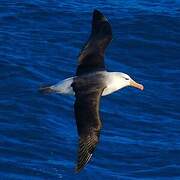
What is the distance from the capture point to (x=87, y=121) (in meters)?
11.3

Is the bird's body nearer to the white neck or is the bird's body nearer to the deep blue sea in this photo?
the white neck

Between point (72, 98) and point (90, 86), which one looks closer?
point (90, 86)

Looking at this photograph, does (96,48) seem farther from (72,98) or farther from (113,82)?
(72,98)

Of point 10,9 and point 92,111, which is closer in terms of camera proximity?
point 92,111

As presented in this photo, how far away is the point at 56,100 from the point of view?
54.5 ft

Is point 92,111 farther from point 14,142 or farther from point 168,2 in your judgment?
point 168,2

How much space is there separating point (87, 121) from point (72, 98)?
5371 millimetres

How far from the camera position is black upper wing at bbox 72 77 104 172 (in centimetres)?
1105

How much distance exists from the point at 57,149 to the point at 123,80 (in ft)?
9.30

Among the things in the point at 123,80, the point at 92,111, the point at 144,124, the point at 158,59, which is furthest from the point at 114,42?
the point at 92,111

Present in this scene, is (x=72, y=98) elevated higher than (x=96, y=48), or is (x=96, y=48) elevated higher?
(x=96, y=48)

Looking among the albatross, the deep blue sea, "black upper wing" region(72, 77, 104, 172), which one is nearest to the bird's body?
the albatross

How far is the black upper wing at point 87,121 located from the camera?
11.1 m

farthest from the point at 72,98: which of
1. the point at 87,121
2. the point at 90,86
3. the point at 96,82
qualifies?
the point at 87,121
